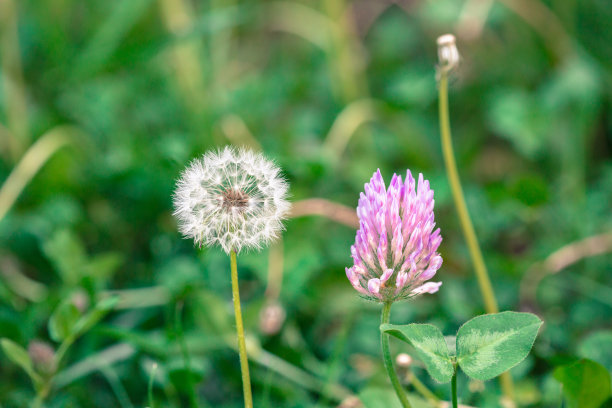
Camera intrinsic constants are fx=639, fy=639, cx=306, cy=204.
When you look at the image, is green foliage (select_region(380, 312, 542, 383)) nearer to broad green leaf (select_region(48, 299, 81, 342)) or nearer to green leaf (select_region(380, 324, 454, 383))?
green leaf (select_region(380, 324, 454, 383))

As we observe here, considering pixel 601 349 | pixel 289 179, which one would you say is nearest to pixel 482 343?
pixel 601 349

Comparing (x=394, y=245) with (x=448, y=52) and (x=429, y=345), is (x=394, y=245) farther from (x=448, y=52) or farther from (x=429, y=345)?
(x=448, y=52)

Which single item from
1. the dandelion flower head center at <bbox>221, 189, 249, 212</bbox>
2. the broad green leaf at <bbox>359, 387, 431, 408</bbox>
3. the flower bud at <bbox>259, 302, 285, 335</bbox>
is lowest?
the broad green leaf at <bbox>359, 387, 431, 408</bbox>

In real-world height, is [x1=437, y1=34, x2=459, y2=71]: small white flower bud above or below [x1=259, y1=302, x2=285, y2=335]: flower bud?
above

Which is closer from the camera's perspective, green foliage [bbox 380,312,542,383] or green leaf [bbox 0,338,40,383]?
green foliage [bbox 380,312,542,383]

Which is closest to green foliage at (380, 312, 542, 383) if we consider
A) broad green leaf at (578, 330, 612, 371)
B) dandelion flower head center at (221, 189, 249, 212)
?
dandelion flower head center at (221, 189, 249, 212)

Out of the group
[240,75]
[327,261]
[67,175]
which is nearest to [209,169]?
[327,261]

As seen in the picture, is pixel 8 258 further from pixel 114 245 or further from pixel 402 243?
pixel 402 243
